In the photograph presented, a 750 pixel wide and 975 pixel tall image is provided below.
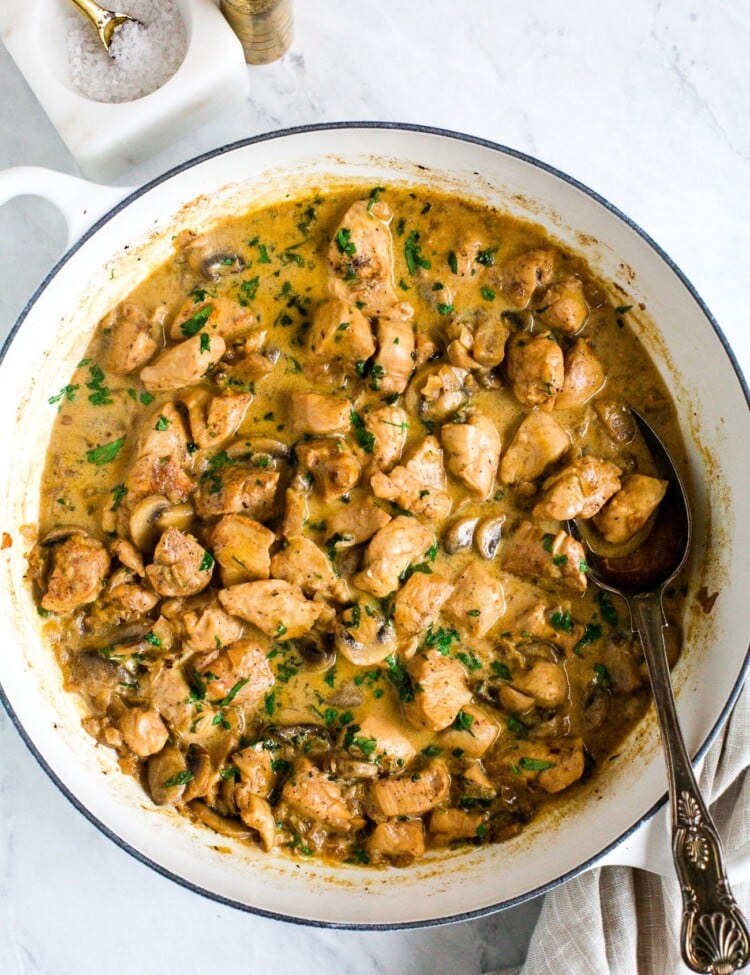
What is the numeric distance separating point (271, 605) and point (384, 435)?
0.85 m

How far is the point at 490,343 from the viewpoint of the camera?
3939mm

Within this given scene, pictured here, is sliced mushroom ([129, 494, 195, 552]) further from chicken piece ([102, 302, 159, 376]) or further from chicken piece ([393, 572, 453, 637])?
chicken piece ([393, 572, 453, 637])

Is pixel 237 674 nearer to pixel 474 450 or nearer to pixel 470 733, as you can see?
pixel 470 733

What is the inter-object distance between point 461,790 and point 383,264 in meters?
2.26

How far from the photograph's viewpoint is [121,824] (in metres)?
3.97

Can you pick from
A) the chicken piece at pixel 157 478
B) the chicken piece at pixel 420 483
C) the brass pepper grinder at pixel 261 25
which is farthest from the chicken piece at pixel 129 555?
the brass pepper grinder at pixel 261 25

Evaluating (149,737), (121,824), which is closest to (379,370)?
(149,737)

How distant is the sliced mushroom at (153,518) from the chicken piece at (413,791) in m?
1.38

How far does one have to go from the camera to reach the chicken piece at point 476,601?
389cm

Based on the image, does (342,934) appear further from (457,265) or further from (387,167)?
(387,167)

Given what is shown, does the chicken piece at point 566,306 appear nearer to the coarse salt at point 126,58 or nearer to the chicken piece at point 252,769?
the coarse salt at point 126,58

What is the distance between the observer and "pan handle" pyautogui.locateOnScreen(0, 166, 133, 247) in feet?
11.8

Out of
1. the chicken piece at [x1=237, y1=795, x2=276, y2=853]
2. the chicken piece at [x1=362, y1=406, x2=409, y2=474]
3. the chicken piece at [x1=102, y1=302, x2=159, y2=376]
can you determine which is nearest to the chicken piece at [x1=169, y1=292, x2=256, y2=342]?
the chicken piece at [x1=102, y1=302, x2=159, y2=376]

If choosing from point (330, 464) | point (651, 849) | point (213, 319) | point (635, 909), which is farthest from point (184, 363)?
point (635, 909)
